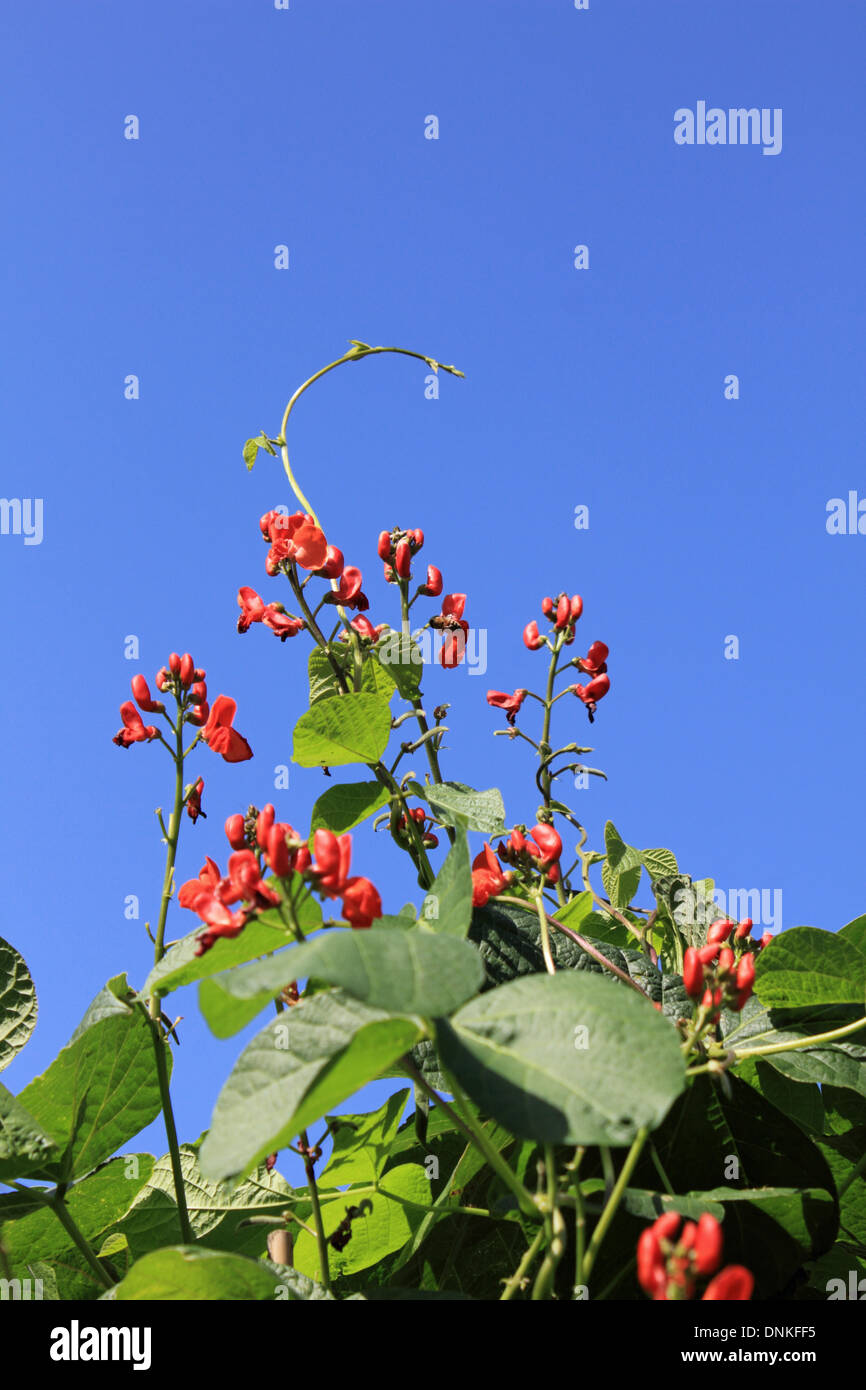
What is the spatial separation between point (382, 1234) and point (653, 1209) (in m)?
0.75

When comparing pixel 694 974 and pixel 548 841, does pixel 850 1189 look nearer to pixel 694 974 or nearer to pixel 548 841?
pixel 548 841

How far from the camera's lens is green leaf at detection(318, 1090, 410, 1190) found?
5.75 feet

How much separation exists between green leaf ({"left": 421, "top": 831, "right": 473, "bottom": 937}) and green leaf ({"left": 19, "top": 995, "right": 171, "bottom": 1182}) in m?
0.62

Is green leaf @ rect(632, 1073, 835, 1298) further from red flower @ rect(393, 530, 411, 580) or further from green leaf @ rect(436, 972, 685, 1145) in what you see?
red flower @ rect(393, 530, 411, 580)

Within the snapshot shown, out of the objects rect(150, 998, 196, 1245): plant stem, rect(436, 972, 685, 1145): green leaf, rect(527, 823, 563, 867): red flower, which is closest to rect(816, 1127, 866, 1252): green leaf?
rect(527, 823, 563, 867): red flower

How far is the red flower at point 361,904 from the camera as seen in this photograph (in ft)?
3.80

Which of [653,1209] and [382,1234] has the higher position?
[653,1209]

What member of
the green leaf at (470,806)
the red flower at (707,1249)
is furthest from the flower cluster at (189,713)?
the red flower at (707,1249)

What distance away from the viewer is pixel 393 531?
240cm

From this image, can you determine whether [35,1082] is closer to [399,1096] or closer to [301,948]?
[399,1096]

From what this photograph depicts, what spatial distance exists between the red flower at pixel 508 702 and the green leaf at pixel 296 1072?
5.36ft

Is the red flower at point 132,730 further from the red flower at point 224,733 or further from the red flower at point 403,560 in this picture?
the red flower at point 403,560

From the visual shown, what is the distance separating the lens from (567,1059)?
2.95 feet
